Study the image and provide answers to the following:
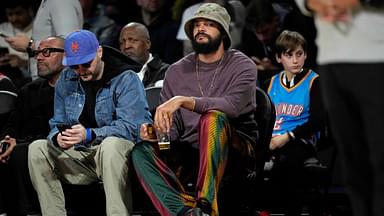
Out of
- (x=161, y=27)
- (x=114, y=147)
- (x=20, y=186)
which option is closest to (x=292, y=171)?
(x=114, y=147)

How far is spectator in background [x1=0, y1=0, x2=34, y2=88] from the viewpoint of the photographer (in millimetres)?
7945

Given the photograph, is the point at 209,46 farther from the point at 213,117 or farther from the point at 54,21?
the point at 54,21

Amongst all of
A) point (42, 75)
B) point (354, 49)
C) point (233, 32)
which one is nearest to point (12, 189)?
point (42, 75)

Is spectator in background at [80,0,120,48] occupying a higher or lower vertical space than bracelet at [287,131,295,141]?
higher

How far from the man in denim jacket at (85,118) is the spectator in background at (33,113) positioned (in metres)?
0.40

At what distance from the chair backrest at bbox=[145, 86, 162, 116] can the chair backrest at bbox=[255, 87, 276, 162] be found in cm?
80

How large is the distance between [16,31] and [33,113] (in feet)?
6.32

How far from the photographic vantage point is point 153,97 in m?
6.31

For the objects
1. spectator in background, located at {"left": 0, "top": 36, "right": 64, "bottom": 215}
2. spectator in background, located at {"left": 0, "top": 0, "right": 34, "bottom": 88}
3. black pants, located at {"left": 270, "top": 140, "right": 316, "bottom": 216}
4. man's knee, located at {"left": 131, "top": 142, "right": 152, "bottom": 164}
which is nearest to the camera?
man's knee, located at {"left": 131, "top": 142, "right": 152, "bottom": 164}

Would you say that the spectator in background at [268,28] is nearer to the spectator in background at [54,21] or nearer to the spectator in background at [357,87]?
the spectator in background at [54,21]

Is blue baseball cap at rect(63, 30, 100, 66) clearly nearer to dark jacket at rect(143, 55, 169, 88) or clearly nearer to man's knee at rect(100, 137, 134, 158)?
man's knee at rect(100, 137, 134, 158)

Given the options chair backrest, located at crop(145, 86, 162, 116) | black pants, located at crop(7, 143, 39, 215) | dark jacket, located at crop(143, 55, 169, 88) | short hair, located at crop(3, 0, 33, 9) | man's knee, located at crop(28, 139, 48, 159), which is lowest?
black pants, located at crop(7, 143, 39, 215)

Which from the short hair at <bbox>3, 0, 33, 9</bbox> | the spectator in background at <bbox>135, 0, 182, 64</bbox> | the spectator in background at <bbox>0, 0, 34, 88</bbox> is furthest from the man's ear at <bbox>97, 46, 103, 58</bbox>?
the short hair at <bbox>3, 0, 33, 9</bbox>

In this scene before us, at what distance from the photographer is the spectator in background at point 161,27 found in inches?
314
